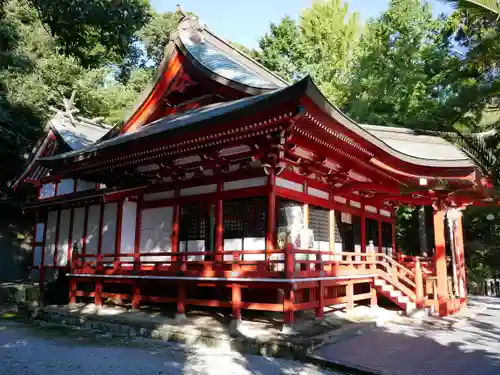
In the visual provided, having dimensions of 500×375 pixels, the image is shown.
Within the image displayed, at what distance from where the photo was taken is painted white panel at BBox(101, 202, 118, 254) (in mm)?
13164

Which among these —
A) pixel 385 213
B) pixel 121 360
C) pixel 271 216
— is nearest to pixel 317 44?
pixel 385 213

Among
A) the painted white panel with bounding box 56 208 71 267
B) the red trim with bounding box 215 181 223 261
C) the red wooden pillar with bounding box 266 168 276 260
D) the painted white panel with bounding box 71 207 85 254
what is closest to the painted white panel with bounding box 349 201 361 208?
the red wooden pillar with bounding box 266 168 276 260

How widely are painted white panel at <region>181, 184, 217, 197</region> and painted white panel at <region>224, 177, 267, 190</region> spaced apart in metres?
0.48

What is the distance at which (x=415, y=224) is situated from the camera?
953 inches

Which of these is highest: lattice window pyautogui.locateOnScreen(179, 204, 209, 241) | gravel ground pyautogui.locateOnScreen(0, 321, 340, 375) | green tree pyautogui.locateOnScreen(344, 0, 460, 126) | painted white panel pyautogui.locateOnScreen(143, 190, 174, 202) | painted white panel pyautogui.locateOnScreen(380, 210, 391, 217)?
green tree pyautogui.locateOnScreen(344, 0, 460, 126)

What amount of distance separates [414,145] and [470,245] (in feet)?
34.0

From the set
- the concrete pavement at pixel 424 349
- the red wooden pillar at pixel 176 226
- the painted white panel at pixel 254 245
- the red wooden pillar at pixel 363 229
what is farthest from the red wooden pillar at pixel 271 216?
the red wooden pillar at pixel 363 229

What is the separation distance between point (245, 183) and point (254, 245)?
1.53 m

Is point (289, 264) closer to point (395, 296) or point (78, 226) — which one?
point (395, 296)

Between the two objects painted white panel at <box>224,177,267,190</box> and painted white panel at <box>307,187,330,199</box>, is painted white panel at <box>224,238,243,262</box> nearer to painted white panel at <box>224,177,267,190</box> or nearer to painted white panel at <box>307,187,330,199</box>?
painted white panel at <box>224,177,267,190</box>

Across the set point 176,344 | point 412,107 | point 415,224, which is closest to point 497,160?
point 176,344

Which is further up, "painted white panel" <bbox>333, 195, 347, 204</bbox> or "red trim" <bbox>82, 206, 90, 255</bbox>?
"painted white panel" <bbox>333, 195, 347, 204</bbox>

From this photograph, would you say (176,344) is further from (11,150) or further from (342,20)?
(342,20)

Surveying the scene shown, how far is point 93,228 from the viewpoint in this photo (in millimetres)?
14070
